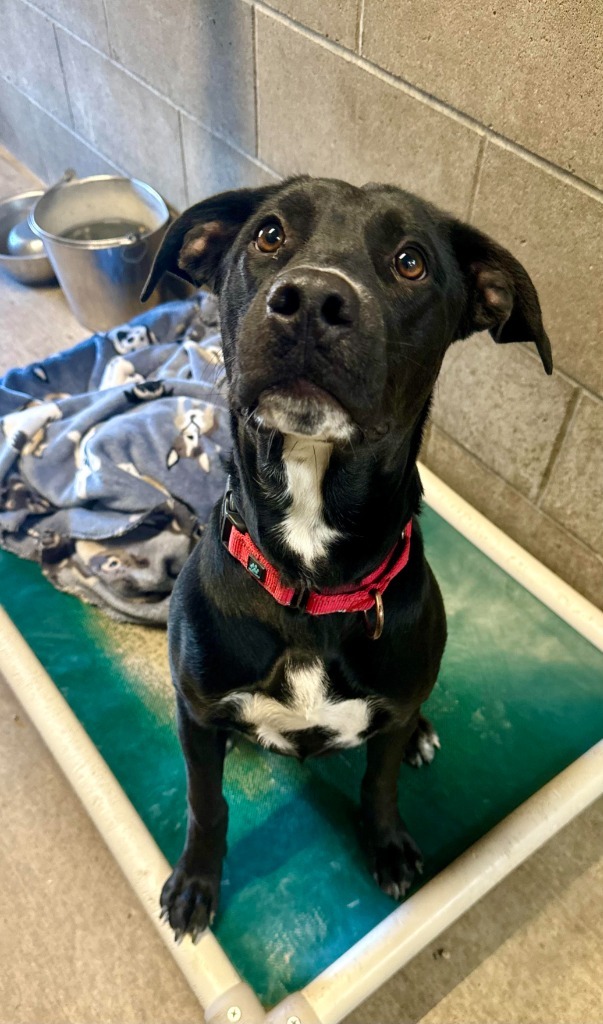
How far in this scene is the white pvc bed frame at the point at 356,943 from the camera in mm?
1397

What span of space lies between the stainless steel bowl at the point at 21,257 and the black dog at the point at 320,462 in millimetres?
2197

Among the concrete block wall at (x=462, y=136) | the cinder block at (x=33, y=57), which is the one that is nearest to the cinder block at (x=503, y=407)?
the concrete block wall at (x=462, y=136)

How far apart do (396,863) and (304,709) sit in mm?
566

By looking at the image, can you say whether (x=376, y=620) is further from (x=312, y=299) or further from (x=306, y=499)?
(x=312, y=299)

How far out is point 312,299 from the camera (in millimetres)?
893

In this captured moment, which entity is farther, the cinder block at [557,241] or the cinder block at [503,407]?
the cinder block at [503,407]

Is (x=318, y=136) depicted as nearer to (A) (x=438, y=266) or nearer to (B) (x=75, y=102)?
(A) (x=438, y=266)

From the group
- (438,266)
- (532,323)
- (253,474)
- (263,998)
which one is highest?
(438,266)

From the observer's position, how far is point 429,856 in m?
1.70

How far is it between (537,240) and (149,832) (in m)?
1.60

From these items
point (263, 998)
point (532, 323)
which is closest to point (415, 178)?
point (532, 323)

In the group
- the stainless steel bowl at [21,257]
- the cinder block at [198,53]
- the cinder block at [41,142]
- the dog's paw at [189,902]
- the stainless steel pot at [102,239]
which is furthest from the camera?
the cinder block at [41,142]

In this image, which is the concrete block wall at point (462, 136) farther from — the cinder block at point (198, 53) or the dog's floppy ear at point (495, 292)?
the dog's floppy ear at point (495, 292)

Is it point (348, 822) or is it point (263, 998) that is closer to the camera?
point (263, 998)
